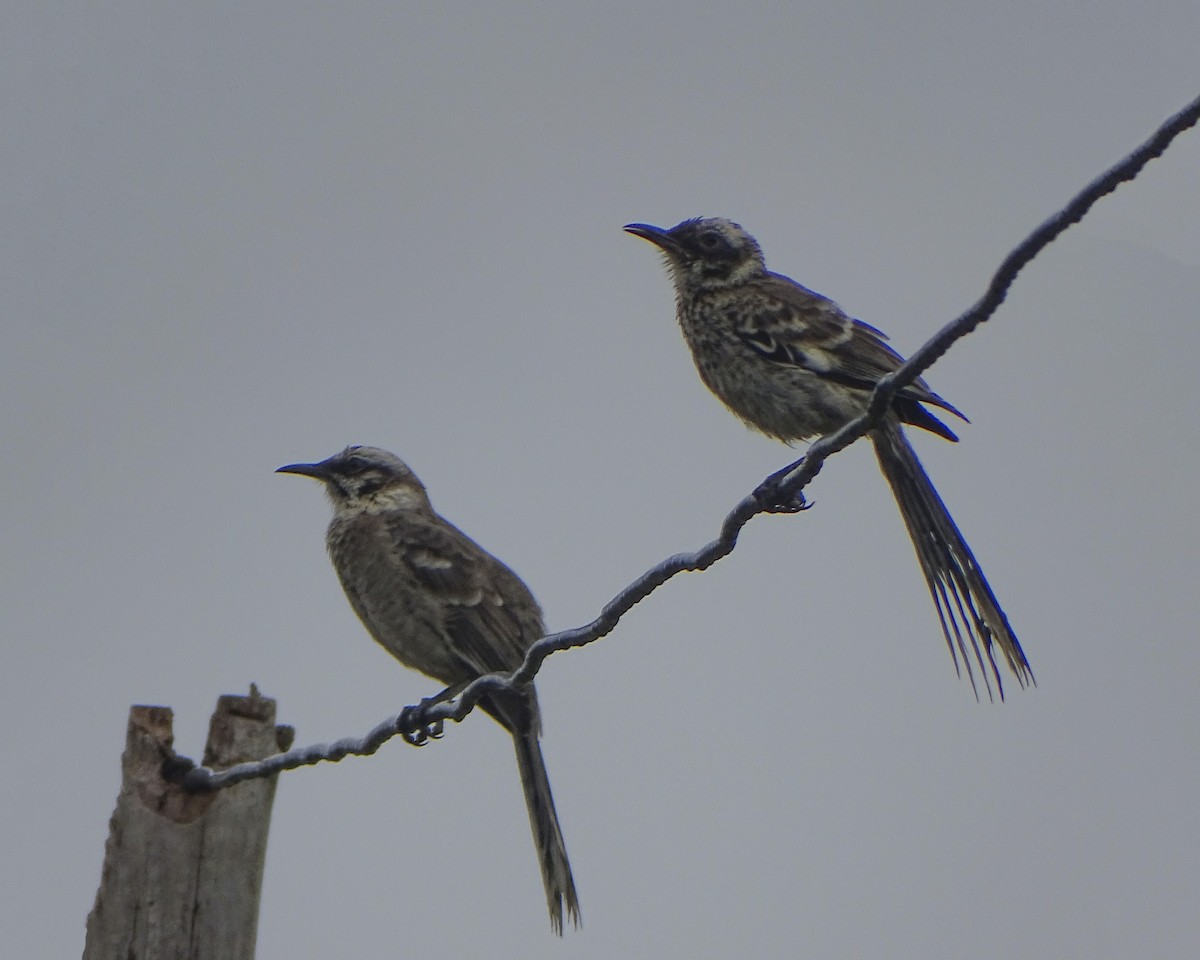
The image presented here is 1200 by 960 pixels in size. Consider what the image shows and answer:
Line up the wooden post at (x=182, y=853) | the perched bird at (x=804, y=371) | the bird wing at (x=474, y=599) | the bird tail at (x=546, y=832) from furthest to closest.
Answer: the bird wing at (x=474, y=599) → the bird tail at (x=546, y=832) → the perched bird at (x=804, y=371) → the wooden post at (x=182, y=853)

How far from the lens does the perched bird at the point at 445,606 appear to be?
283 inches

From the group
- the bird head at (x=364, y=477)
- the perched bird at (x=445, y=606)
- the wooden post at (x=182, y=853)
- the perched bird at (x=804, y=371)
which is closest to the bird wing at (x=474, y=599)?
the perched bird at (x=445, y=606)

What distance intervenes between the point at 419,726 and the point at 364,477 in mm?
2288

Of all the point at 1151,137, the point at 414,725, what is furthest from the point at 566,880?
the point at 1151,137

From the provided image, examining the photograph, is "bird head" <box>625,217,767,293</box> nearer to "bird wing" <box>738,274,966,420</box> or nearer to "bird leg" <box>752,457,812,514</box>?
"bird wing" <box>738,274,966,420</box>

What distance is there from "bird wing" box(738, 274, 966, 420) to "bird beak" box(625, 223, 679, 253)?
0.75 metres

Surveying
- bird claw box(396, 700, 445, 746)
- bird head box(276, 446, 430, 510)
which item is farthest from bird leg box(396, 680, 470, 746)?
bird head box(276, 446, 430, 510)

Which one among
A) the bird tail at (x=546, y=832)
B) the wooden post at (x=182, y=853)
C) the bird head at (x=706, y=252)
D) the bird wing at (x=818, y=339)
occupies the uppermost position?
the bird head at (x=706, y=252)

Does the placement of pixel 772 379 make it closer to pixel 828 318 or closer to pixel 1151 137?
pixel 828 318

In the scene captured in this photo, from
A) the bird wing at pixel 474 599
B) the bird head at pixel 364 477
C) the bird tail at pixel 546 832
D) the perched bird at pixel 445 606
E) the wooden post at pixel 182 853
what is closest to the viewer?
the wooden post at pixel 182 853

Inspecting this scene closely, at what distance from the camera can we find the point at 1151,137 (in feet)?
10.6

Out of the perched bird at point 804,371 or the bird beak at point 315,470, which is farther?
the bird beak at point 315,470

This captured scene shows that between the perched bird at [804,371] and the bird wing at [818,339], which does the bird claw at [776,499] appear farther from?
the bird wing at [818,339]

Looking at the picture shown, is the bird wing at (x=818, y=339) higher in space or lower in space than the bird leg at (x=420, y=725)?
higher
